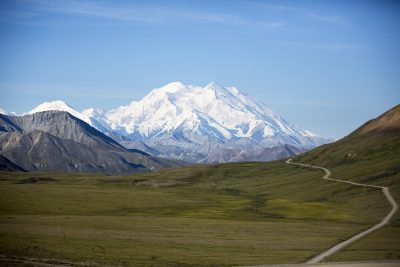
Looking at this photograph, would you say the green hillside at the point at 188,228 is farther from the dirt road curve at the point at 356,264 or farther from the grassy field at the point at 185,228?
the dirt road curve at the point at 356,264

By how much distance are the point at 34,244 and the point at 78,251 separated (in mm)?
7675

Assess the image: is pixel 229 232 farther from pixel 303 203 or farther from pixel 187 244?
pixel 303 203

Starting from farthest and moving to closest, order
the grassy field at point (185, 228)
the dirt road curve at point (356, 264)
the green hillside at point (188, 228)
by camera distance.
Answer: the grassy field at point (185, 228) < the green hillside at point (188, 228) < the dirt road curve at point (356, 264)

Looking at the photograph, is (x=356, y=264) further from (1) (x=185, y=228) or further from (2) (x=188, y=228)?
(1) (x=185, y=228)

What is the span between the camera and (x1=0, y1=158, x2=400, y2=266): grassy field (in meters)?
86.8

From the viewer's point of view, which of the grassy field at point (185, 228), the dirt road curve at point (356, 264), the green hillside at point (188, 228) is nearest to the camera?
the dirt road curve at point (356, 264)

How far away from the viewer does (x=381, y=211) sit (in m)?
151

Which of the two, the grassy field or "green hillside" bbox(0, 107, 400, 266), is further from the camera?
the grassy field

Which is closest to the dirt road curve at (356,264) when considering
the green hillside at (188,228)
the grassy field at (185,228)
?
the grassy field at (185,228)

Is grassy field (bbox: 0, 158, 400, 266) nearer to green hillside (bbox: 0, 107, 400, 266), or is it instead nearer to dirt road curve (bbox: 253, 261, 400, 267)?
green hillside (bbox: 0, 107, 400, 266)

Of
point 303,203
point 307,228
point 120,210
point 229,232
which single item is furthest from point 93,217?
point 303,203

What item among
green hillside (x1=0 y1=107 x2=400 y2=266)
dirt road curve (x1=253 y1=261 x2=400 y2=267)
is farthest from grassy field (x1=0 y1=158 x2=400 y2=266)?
dirt road curve (x1=253 y1=261 x2=400 y2=267)

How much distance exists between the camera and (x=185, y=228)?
12181 centimetres

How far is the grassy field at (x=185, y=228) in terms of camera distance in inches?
3418
